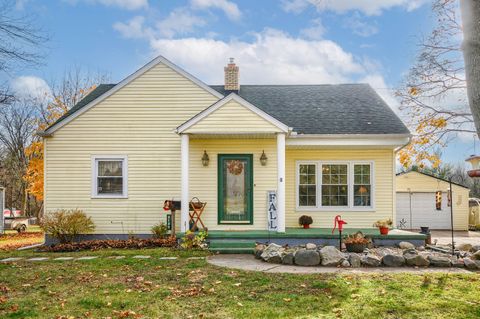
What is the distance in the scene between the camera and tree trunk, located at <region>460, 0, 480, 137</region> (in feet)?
15.3

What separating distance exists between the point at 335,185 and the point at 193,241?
517cm

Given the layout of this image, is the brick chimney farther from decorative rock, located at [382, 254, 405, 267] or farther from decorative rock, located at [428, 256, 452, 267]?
decorative rock, located at [428, 256, 452, 267]

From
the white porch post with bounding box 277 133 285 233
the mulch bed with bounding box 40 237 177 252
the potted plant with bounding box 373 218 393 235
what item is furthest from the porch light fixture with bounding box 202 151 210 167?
the potted plant with bounding box 373 218 393 235

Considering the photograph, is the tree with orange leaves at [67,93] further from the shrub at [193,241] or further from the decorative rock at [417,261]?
the decorative rock at [417,261]

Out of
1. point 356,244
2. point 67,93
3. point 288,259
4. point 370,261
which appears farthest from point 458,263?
point 67,93

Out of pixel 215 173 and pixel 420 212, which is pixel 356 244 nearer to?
pixel 215 173

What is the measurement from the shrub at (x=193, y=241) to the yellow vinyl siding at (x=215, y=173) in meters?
1.58

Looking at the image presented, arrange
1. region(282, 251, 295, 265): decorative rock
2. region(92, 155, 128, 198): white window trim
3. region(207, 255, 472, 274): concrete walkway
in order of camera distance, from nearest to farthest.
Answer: region(207, 255, 472, 274): concrete walkway, region(282, 251, 295, 265): decorative rock, region(92, 155, 128, 198): white window trim

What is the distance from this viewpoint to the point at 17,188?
34969mm

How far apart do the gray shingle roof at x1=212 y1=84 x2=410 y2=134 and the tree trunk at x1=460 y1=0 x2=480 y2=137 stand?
784cm

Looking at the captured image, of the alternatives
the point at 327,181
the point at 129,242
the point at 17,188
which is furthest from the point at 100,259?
the point at 17,188

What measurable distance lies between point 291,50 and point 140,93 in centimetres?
520

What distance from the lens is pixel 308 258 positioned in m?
8.58

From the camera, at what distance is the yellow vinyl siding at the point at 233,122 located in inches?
448
